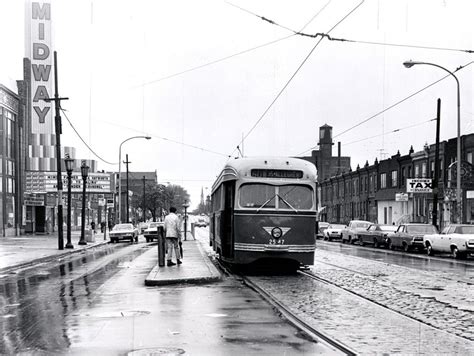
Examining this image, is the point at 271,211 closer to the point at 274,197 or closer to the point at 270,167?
the point at 274,197

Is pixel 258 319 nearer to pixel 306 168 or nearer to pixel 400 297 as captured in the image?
pixel 400 297

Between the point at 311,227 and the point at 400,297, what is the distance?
5.16 meters

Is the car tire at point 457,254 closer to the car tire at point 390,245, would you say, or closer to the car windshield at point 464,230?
the car windshield at point 464,230

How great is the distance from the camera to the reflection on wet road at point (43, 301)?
8367 mm

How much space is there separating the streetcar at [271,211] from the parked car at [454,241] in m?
11.1

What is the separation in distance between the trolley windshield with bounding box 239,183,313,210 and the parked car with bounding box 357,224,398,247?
760 inches

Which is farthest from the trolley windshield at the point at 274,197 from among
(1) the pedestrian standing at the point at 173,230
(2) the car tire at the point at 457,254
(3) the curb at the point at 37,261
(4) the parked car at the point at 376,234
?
(4) the parked car at the point at 376,234

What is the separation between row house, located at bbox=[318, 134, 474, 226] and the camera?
4684 centimetres

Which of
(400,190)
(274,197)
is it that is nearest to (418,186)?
(400,190)

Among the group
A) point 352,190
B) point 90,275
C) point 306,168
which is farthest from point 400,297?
point 352,190

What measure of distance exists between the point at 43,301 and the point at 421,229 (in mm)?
24438

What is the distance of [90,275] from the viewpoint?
18641 millimetres

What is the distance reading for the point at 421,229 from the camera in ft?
108

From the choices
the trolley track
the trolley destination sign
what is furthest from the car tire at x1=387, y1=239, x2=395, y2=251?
the trolley track
